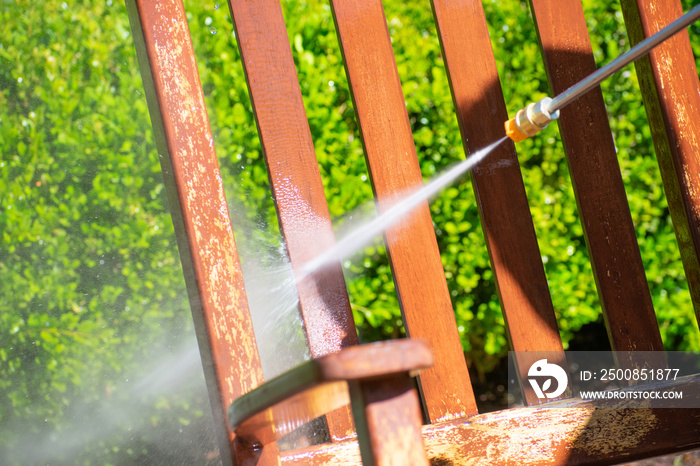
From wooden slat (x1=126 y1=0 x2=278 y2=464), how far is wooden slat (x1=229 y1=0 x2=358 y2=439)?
147mm

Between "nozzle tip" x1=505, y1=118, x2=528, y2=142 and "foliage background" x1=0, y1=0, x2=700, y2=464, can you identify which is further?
"foliage background" x1=0, y1=0, x2=700, y2=464

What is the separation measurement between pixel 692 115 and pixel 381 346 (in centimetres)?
138

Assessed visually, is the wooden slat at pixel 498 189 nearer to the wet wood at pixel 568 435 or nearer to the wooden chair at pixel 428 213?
the wooden chair at pixel 428 213

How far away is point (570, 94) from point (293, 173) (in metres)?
0.68

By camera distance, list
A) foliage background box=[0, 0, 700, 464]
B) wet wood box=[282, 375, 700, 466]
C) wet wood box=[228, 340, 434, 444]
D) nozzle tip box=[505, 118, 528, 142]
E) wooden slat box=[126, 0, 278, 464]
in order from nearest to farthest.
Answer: wet wood box=[228, 340, 434, 444]
wooden slat box=[126, 0, 278, 464]
wet wood box=[282, 375, 700, 466]
nozzle tip box=[505, 118, 528, 142]
foliage background box=[0, 0, 700, 464]

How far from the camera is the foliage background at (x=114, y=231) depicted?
76.9 inches

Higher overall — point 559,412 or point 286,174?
point 286,174

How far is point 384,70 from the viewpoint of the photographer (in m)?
1.43

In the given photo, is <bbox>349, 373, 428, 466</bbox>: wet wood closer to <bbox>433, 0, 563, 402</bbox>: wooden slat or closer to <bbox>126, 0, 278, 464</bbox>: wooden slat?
<bbox>126, 0, 278, 464</bbox>: wooden slat

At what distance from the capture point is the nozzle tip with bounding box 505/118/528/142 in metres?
1.40

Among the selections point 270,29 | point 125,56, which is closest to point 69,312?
point 125,56

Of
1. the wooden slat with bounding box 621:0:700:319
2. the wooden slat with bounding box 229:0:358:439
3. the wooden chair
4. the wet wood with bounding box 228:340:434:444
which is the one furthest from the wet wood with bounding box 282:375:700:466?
the wet wood with bounding box 228:340:434:444

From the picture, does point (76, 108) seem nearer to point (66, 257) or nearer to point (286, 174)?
point (66, 257)

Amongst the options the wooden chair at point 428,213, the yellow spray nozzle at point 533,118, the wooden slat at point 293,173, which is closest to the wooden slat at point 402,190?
the wooden chair at point 428,213
